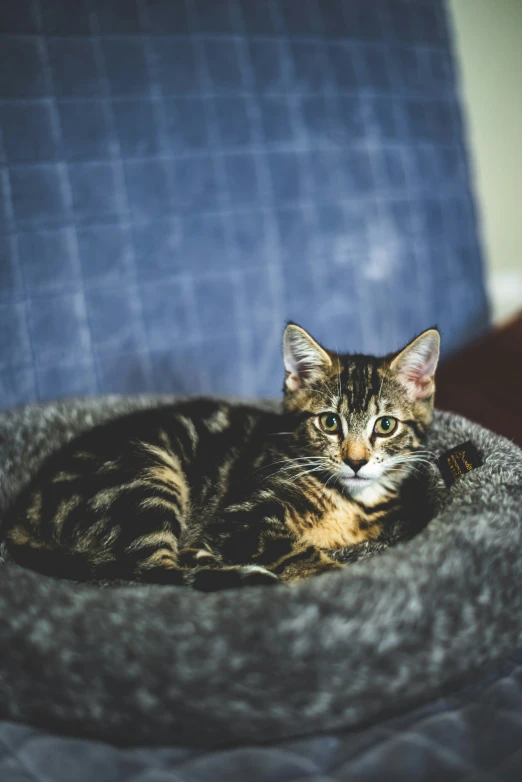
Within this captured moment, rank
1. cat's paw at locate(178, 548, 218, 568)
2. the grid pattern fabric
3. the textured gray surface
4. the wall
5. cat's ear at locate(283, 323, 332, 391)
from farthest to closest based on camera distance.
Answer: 1. the wall
2. the grid pattern fabric
3. cat's ear at locate(283, 323, 332, 391)
4. cat's paw at locate(178, 548, 218, 568)
5. the textured gray surface

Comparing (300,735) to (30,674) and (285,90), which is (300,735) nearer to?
(30,674)

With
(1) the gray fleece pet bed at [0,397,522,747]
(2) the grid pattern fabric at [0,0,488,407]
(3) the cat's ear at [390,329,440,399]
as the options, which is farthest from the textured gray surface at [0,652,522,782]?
(2) the grid pattern fabric at [0,0,488,407]

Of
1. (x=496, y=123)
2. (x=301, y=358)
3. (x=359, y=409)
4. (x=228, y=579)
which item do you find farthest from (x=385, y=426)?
(x=496, y=123)

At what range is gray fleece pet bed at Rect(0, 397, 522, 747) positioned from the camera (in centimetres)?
70

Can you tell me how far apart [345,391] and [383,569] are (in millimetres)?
419

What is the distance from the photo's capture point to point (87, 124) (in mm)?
1494

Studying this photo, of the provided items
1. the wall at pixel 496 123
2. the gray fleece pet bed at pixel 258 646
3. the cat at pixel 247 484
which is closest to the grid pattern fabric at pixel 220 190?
the wall at pixel 496 123

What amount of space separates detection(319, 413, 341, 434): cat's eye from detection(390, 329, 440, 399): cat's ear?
145 millimetres

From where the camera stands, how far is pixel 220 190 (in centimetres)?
160

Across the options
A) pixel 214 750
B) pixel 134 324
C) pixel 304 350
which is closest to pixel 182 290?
pixel 134 324

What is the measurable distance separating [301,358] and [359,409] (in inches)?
6.4

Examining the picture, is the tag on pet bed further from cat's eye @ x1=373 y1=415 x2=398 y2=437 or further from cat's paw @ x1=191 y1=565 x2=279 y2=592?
cat's paw @ x1=191 y1=565 x2=279 y2=592

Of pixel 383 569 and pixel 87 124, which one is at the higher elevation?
pixel 87 124

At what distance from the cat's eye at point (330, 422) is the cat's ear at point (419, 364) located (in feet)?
0.48
